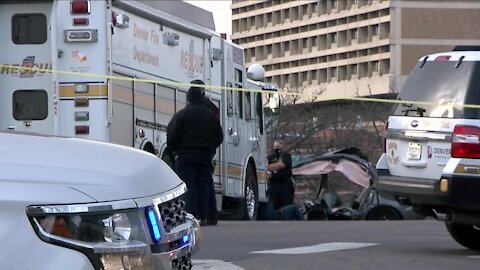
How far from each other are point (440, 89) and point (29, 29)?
6460mm

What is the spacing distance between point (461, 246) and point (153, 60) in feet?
20.5

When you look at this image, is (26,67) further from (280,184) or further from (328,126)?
(328,126)

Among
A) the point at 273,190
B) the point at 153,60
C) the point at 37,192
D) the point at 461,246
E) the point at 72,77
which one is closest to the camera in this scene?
the point at 37,192

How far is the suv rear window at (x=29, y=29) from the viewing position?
15898mm

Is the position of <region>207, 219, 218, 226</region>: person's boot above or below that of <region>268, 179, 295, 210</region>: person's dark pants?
above

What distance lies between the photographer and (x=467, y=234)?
12070mm

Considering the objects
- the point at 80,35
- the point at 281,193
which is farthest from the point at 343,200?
the point at 80,35

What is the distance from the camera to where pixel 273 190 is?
24.2 meters

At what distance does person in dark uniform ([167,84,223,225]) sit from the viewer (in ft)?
49.6

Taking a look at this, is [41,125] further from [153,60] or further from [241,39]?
[241,39]

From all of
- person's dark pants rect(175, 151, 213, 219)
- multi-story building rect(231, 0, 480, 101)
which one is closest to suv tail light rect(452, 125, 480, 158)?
person's dark pants rect(175, 151, 213, 219)

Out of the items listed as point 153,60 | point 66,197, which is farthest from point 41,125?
point 66,197

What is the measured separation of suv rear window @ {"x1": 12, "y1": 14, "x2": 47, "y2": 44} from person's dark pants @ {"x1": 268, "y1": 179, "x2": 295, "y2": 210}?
9050 mm

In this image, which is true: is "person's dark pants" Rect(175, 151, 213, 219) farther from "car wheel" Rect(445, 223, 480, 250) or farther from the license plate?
the license plate
